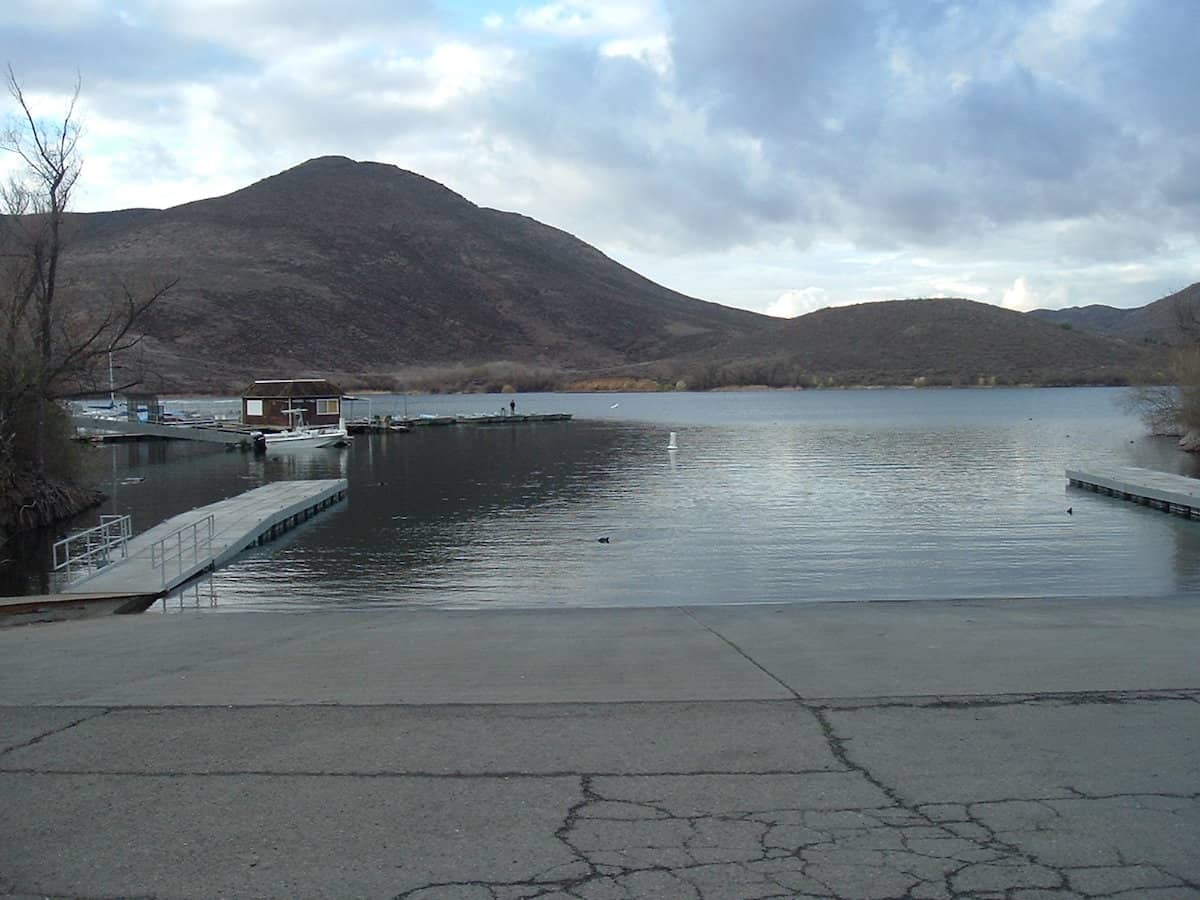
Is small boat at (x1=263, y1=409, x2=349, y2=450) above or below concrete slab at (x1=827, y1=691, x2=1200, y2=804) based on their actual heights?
above

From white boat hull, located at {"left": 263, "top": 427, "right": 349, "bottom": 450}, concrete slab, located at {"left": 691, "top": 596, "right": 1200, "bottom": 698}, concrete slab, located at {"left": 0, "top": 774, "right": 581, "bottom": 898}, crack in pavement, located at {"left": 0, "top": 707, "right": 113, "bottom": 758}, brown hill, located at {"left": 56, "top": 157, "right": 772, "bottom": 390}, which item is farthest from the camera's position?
brown hill, located at {"left": 56, "top": 157, "right": 772, "bottom": 390}

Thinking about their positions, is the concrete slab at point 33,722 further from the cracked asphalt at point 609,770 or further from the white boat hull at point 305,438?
the white boat hull at point 305,438

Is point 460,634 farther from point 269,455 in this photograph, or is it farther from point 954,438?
point 954,438

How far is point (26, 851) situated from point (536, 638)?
6.69m

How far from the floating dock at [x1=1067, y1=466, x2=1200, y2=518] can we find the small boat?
40860mm

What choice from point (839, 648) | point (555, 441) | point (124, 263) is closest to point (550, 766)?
point (839, 648)

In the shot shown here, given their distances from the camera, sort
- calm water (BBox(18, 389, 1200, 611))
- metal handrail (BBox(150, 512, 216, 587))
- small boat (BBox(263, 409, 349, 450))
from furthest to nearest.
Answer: small boat (BBox(263, 409, 349, 450)), calm water (BBox(18, 389, 1200, 611)), metal handrail (BBox(150, 512, 216, 587))

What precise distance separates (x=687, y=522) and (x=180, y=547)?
14.3 m

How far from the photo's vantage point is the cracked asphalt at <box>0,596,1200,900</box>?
504 cm

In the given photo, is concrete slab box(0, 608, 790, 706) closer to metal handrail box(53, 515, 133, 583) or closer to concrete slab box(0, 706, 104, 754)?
concrete slab box(0, 706, 104, 754)

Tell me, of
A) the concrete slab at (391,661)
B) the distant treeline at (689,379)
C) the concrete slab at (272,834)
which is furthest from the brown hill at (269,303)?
the concrete slab at (272,834)

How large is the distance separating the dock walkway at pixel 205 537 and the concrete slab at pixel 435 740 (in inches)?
416

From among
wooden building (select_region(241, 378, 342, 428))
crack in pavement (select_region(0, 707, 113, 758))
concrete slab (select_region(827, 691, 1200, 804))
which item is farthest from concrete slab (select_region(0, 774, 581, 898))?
wooden building (select_region(241, 378, 342, 428))

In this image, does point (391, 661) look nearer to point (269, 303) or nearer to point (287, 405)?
point (287, 405)
